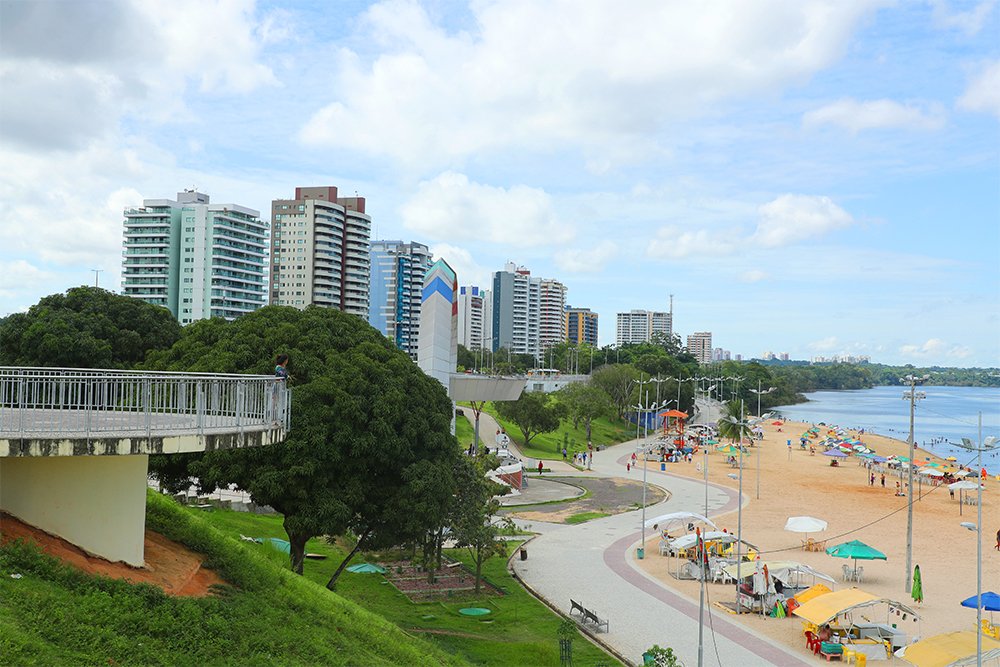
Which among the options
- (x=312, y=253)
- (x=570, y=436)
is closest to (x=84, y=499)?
(x=570, y=436)

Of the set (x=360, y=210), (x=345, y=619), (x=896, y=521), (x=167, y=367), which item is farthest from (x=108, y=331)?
(x=360, y=210)

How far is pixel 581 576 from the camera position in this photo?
1169 inches

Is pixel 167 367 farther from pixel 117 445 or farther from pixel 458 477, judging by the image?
pixel 117 445

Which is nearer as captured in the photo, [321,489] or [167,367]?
[321,489]

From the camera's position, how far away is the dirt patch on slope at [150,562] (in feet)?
36.3

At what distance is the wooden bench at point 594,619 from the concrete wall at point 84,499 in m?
14.2

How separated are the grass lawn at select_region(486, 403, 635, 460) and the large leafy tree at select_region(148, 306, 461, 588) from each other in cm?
4761

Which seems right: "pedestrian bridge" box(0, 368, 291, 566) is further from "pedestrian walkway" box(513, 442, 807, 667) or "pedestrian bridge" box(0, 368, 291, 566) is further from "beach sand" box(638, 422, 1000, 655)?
"beach sand" box(638, 422, 1000, 655)

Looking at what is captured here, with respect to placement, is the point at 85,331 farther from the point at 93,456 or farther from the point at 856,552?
the point at 856,552

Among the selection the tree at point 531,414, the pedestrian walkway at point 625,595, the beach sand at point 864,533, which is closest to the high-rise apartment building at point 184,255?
the tree at point 531,414

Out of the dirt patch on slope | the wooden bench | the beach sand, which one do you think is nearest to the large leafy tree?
the dirt patch on slope

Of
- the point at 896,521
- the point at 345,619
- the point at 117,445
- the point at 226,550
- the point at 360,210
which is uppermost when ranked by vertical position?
the point at 360,210

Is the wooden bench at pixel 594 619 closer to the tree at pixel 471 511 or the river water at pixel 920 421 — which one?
the tree at pixel 471 511

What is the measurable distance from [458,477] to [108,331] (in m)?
20.1
